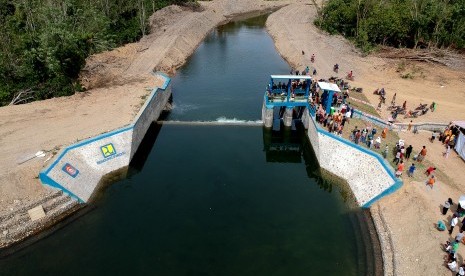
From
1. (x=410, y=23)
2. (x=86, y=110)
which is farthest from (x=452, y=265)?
(x=410, y=23)

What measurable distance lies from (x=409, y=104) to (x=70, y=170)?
1469 inches

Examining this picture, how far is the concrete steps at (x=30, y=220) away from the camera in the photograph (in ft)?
85.9

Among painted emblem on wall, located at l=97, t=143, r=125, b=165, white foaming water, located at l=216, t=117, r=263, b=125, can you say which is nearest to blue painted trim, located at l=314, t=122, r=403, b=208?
white foaming water, located at l=216, t=117, r=263, b=125

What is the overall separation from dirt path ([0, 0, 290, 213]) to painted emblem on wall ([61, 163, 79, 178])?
1.51 m

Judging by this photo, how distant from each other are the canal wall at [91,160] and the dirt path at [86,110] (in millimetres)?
1155

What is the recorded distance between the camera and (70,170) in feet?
100

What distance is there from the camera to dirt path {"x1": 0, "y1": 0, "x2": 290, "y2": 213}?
28.8 metres

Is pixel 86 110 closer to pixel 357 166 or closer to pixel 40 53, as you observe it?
pixel 40 53

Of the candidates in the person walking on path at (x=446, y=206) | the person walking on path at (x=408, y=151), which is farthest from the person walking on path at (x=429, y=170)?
the person walking on path at (x=446, y=206)

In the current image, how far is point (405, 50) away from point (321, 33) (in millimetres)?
20989

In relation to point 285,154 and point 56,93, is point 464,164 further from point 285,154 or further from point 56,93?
point 56,93

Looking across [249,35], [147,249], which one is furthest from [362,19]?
[147,249]

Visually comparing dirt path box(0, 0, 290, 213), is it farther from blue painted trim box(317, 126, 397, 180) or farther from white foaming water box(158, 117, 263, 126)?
blue painted trim box(317, 126, 397, 180)

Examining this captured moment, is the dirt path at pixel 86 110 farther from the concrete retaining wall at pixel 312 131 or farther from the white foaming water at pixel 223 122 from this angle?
the concrete retaining wall at pixel 312 131
